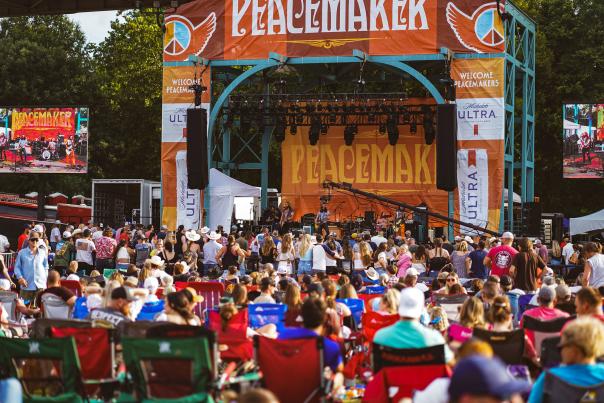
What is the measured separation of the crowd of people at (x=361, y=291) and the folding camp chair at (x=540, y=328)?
5 centimetres

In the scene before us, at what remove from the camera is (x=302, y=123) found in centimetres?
3256

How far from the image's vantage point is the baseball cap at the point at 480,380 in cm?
353

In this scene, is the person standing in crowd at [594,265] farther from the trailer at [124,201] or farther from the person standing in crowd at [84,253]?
the trailer at [124,201]

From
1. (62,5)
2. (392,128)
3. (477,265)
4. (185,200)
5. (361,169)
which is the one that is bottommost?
(477,265)

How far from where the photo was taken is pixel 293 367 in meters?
7.25

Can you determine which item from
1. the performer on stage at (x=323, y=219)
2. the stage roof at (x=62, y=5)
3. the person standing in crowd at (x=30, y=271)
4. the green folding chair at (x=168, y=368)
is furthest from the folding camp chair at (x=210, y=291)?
the performer on stage at (x=323, y=219)

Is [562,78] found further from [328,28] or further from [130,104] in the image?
[130,104]

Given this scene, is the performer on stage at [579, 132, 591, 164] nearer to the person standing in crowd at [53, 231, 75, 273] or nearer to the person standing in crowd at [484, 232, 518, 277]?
the person standing in crowd at [53, 231, 75, 273]

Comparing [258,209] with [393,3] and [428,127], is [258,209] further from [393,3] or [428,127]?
[393,3]

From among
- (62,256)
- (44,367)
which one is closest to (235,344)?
(44,367)

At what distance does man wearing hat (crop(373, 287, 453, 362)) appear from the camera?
7027 mm

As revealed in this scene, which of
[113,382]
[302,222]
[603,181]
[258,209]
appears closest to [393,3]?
[302,222]

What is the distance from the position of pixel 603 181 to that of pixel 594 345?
38.4m

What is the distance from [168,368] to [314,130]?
25.5m
